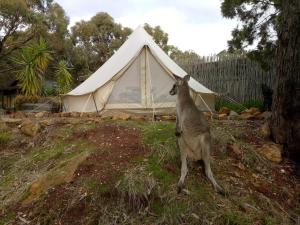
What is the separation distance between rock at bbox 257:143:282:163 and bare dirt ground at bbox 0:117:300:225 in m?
0.09

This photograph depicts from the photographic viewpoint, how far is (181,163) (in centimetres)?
462

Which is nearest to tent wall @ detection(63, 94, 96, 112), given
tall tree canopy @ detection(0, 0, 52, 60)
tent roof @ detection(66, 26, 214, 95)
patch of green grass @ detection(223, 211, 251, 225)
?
tent roof @ detection(66, 26, 214, 95)

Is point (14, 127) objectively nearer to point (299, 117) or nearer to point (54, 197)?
point (54, 197)

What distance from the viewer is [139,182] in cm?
421

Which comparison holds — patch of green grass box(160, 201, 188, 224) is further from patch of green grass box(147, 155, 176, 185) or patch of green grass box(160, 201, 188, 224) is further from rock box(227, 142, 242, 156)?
rock box(227, 142, 242, 156)

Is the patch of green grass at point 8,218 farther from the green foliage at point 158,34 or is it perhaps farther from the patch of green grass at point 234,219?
the green foliage at point 158,34

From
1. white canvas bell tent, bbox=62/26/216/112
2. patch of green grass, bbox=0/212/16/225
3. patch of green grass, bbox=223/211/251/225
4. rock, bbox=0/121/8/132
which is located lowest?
patch of green grass, bbox=0/212/16/225

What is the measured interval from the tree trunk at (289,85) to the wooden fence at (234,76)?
5842 mm

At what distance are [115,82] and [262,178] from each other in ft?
15.6

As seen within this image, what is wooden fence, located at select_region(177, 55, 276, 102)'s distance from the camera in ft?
39.9

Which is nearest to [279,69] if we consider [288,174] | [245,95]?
[288,174]

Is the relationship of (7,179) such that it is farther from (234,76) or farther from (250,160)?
(234,76)

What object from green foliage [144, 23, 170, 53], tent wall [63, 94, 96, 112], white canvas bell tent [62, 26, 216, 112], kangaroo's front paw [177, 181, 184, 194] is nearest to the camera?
kangaroo's front paw [177, 181, 184, 194]

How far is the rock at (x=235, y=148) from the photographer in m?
5.24
